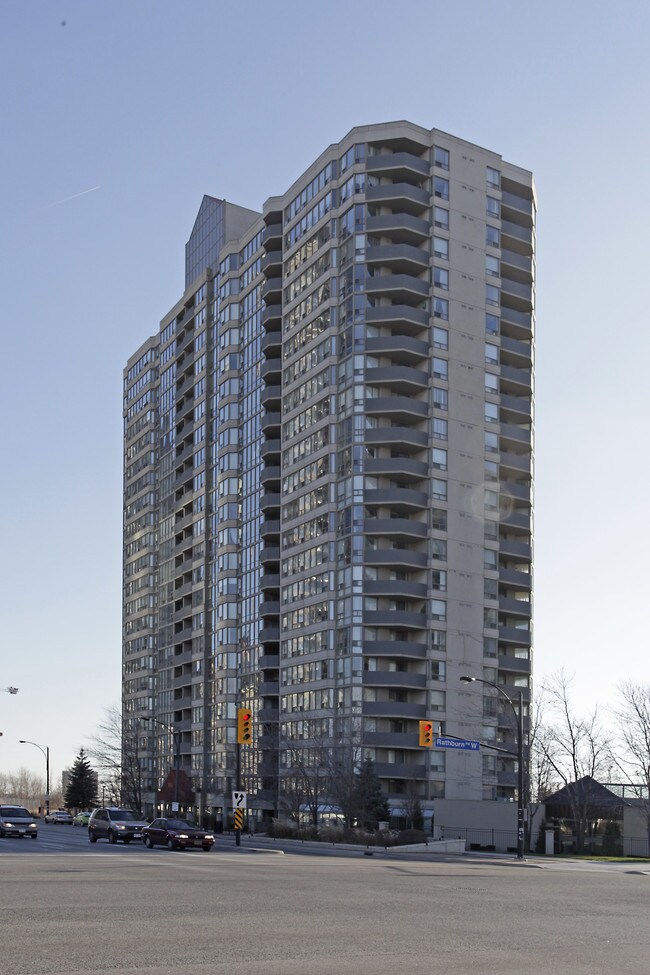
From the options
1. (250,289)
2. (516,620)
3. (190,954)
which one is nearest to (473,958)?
(190,954)

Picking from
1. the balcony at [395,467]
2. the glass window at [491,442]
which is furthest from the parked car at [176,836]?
the glass window at [491,442]

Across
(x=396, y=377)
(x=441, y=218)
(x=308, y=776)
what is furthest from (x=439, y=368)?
(x=308, y=776)

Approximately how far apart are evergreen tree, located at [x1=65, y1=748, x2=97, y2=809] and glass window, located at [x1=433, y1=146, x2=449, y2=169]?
9857 cm

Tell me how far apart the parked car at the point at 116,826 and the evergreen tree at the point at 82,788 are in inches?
4196

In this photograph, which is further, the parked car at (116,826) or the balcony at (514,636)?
the balcony at (514,636)

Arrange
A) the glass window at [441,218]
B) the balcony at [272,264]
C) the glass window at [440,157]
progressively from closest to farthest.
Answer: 1. the glass window at [441,218]
2. the glass window at [440,157]
3. the balcony at [272,264]

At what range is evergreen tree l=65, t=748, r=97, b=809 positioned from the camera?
165 meters

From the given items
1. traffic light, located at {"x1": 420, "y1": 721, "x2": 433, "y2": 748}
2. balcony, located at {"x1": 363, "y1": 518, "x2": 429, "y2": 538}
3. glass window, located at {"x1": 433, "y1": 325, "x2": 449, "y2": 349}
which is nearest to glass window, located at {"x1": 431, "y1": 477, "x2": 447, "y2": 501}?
balcony, located at {"x1": 363, "y1": 518, "x2": 429, "y2": 538}

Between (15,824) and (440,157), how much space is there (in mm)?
69438

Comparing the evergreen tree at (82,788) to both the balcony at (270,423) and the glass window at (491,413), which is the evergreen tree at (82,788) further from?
the glass window at (491,413)

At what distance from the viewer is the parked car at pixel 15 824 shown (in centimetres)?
6431

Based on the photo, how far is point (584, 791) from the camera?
87875 millimetres

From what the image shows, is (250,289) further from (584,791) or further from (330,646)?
(584,791)

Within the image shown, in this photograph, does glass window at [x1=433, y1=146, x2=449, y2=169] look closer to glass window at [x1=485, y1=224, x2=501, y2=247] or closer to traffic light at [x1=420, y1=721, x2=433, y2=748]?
glass window at [x1=485, y1=224, x2=501, y2=247]
